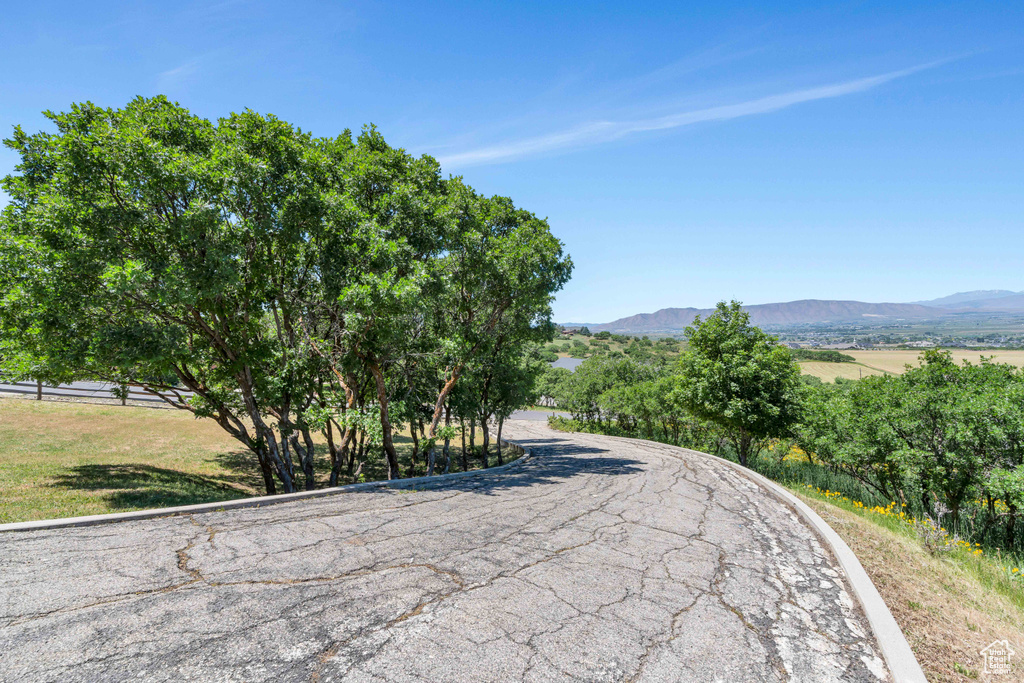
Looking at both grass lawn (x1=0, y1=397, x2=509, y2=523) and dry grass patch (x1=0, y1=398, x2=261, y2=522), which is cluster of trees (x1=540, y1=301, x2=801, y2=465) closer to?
grass lawn (x1=0, y1=397, x2=509, y2=523)

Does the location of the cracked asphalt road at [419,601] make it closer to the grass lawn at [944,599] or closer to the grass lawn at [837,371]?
the grass lawn at [944,599]

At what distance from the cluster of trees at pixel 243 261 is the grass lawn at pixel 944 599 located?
29.9 feet

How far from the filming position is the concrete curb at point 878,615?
3.79m

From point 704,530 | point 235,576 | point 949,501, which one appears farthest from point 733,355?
point 235,576

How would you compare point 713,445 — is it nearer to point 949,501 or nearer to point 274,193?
point 949,501

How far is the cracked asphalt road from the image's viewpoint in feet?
12.0

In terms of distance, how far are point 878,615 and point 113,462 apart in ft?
59.3

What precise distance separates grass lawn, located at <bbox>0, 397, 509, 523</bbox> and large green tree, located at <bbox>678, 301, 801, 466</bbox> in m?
11.4

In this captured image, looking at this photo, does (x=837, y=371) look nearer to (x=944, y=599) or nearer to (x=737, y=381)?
(x=737, y=381)

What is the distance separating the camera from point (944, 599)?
213 inches

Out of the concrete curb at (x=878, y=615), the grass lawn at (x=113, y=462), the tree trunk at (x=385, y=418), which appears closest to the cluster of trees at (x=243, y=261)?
the tree trunk at (x=385, y=418)

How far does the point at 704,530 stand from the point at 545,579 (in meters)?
4.01

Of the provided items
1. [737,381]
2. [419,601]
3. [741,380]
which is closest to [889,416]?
[741,380]

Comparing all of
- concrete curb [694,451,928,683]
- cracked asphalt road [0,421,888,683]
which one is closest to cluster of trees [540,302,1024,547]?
concrete curb [694,451,928,683]
